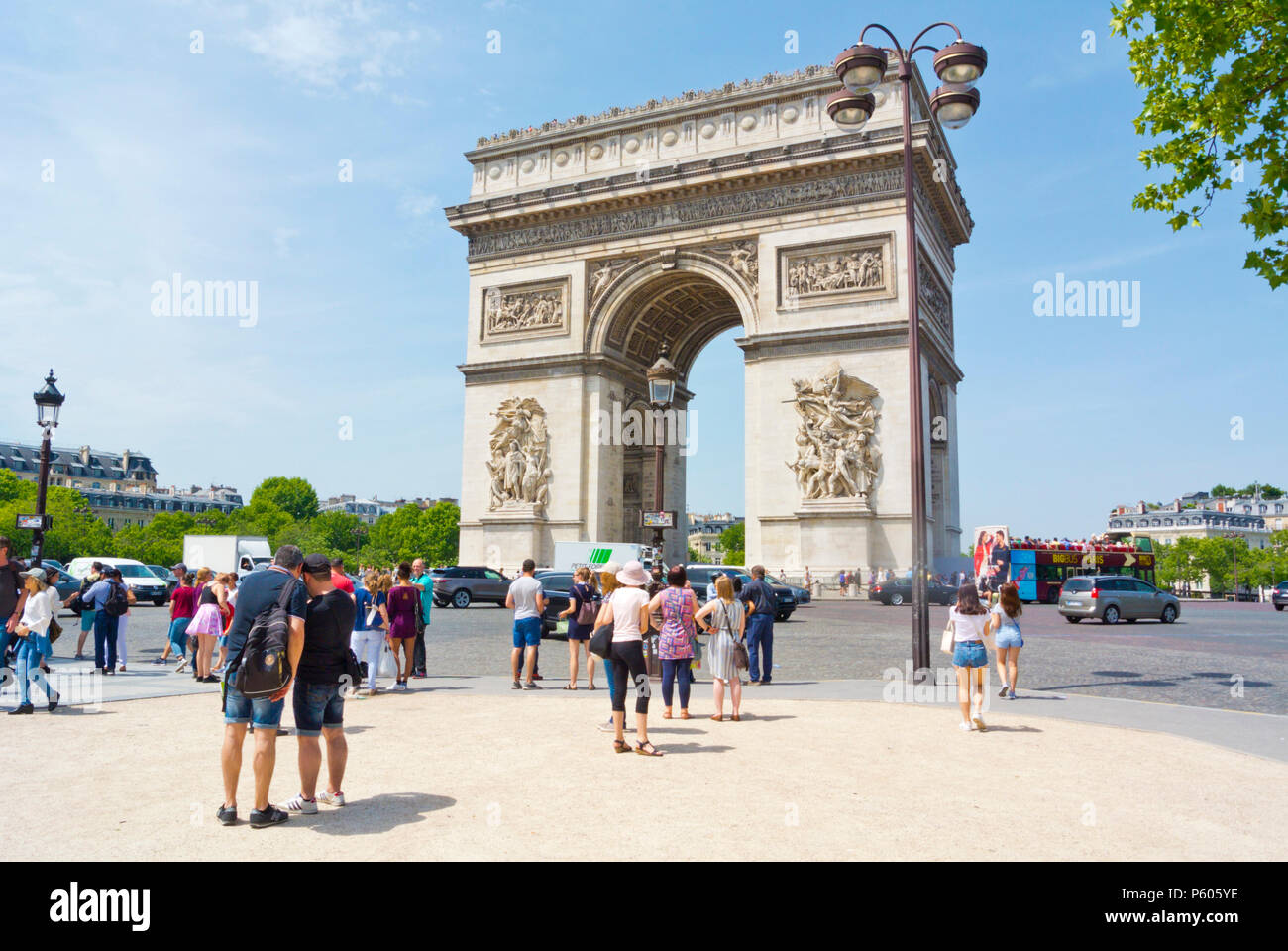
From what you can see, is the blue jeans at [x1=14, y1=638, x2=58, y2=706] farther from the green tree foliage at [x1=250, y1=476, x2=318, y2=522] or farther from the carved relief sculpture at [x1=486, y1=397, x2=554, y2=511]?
the green tree foliage at [x1=250, y1=476, x2=318, y2=522]

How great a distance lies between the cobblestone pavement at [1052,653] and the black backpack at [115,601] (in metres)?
2.27

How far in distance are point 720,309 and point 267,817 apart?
111ft

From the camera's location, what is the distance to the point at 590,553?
2952cm

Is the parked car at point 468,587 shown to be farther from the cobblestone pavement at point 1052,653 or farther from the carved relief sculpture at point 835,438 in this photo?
the carved relief sculpture at point 835,438

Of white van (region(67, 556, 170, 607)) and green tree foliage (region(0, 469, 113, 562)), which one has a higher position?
green tree foliage (region(0, 469, 113, 562))

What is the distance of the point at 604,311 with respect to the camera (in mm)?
33750

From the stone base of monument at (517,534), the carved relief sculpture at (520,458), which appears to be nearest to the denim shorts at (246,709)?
the stone base of monument at (517,534)

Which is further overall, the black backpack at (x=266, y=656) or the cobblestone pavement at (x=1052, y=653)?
the cobblestone pavement at (x=1052, y=653)

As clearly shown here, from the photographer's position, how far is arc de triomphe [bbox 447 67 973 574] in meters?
29.2

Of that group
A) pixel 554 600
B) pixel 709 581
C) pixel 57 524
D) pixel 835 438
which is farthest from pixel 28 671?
pixel 57 524

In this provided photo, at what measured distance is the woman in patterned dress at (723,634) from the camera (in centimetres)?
952

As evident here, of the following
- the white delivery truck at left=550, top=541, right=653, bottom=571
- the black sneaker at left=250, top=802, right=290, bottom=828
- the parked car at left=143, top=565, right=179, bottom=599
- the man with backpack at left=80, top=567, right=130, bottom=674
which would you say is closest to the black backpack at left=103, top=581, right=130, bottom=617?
the man with backpack at left=80, top=567, right=130, bottom=674

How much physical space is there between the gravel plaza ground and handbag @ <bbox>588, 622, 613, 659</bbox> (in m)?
0.83
